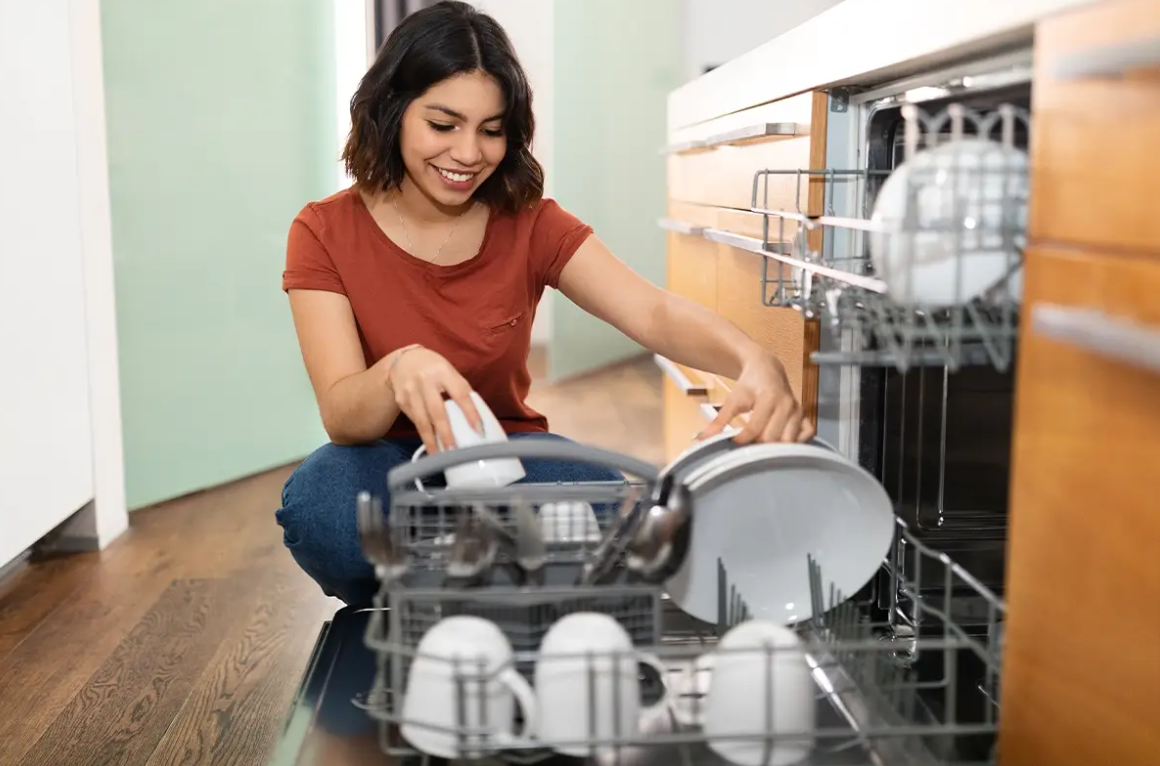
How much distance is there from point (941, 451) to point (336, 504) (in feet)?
2.43

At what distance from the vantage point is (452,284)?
1688mm

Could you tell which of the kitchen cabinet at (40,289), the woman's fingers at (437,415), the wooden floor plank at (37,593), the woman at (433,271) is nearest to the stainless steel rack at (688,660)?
the woman's fingers at (437,415)

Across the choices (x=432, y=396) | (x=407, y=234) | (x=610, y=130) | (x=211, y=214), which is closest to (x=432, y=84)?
(x=407, y=234)

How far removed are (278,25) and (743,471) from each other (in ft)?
8.68

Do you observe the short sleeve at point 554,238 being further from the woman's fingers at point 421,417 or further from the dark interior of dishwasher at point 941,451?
the woman's fingers at point 421,417

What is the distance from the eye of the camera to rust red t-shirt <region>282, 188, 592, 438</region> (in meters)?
1.62

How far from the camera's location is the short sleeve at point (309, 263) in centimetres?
159

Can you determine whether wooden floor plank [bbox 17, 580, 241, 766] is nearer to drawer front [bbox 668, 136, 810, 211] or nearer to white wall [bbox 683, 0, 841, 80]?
drawer front [bbox 668, 136, 810, 211]

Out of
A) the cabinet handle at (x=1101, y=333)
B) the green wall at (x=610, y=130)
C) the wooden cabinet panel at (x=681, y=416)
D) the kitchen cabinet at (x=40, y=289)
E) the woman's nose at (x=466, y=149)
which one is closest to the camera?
the cabinet handle at (x=1101, y=333)

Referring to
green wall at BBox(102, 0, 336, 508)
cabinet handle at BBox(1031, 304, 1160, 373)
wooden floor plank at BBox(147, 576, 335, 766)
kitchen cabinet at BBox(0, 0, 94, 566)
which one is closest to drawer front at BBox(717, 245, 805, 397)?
cabinet handle at BBox(1031, 304, 1160, 373)

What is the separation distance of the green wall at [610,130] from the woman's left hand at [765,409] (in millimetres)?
3618

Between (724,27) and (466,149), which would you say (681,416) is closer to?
(466,149)

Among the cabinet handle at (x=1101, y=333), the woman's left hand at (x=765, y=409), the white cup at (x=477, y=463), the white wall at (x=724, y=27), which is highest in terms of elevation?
the white wall at (x=724, y=27)

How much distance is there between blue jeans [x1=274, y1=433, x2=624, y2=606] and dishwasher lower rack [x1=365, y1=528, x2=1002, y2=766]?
430mm
